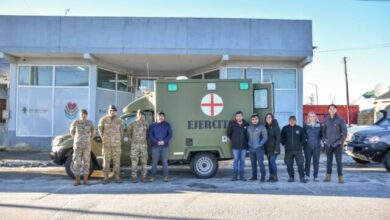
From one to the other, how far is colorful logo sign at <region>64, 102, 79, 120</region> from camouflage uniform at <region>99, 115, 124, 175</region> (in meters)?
9.08

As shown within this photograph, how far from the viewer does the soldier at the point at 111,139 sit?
9.65 m

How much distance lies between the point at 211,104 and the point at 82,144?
3464mm

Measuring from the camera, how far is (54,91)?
1812 centimetres

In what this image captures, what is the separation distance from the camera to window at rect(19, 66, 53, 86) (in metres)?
18.1

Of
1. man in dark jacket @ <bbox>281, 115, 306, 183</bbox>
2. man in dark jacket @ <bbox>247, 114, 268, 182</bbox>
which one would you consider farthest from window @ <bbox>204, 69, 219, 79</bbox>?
man in dark jacket @ <bbox>281, 115, 306, 183</bbox>

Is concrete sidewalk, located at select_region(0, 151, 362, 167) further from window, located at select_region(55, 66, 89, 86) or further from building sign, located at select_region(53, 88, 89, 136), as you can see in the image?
window, located at select_region(55, 66, 89, 86)

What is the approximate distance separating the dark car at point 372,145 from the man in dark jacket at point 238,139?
4464mm

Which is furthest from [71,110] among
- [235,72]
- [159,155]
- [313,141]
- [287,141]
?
[313,141]

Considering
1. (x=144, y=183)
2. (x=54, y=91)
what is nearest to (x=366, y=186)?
(x=144, y=183)

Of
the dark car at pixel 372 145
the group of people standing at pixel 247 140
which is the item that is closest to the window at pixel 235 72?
the dark car at pixel 372 145

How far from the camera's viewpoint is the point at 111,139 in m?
9.64

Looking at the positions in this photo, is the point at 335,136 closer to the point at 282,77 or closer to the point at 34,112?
the point at 282,77

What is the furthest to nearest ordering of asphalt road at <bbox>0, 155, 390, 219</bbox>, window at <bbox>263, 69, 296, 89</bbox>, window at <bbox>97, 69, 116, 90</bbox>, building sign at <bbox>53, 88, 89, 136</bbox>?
1. window at <bbox>97, 69, 116, 90</bbox>
2. window at <bbox>263, 69, 296, 89</bbox>
3. building sign at <bbox>53, 88, 89, 136</bbox>
4. asphalt road at <bbox>0, 155, 390, 219</bbox>

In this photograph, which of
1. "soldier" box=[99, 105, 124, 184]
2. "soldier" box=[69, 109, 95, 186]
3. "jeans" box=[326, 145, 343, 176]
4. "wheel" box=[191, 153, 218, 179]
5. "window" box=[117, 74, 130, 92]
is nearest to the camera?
"soldier" box=[69, 109, 95, 186]
